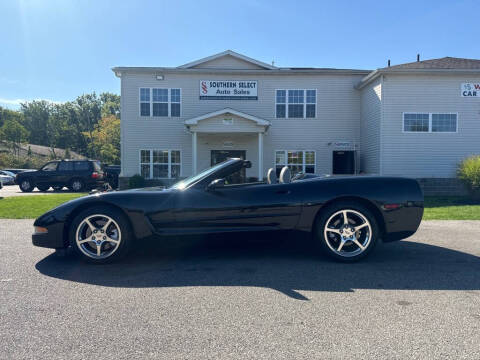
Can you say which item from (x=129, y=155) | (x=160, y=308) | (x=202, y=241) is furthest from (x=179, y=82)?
(x=160, y=308)

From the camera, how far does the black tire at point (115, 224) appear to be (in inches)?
156

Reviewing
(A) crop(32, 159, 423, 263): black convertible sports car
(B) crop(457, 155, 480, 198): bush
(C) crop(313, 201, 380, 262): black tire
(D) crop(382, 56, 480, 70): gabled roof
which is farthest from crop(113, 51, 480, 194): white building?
(C) crop(313, 201, 380, 262): black tire

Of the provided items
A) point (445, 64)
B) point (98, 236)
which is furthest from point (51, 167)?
point (445, 64)

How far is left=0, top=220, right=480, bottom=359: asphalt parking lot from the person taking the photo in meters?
2.18

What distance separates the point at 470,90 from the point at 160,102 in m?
14.4

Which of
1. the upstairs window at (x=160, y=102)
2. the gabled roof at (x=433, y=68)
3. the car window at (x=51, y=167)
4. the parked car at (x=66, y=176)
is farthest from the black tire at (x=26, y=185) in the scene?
the gabled roof at (x=433, y=68)

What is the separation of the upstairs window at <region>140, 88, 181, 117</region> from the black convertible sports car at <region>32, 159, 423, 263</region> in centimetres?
Result: 1351

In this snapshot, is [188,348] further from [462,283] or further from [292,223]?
[462,283]

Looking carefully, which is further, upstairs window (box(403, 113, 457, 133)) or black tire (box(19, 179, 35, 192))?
black tire (box(19, 179, 35, 192))

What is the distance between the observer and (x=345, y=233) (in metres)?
4.07

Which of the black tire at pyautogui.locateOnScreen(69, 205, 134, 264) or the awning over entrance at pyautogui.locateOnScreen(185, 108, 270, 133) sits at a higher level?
the awning over entrance at pyautogui.locateOnScreen(185, 108, 270, 133)

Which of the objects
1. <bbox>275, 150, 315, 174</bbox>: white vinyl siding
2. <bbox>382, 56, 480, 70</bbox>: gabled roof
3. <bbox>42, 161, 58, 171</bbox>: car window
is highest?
<bbox>382, 56, 480, 70</bbox>: gabled roof

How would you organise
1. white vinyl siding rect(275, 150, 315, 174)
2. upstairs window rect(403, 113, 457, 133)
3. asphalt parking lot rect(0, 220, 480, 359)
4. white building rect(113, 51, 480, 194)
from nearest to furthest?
asphalt parking lot rect(0, 220, 480, 359), upstairs window rect(403, 113, 457, 133), white building rect(113, 51, 480, 194), white vinyl siding rect(275, 150, 315, 174)

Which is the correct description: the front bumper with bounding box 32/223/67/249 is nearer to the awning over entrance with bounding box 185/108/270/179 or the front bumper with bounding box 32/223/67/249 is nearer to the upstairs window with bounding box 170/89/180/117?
the awning over entrance with bounding box 185/108/270/179
